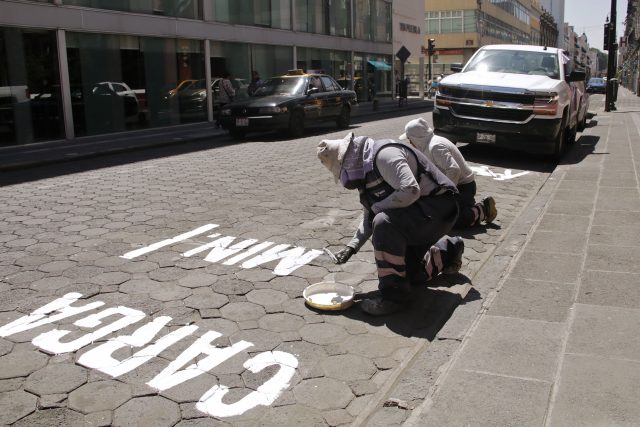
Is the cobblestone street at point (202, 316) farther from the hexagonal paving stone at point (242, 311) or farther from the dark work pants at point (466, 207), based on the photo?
the dark work pants at point (466, 207)

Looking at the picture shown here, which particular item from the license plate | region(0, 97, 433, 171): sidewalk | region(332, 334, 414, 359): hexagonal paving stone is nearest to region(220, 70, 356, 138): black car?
region(0, 97, 433, 171): sidewalk

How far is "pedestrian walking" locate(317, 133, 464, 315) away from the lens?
4.16m

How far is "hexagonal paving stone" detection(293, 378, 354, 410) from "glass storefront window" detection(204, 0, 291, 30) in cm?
1946

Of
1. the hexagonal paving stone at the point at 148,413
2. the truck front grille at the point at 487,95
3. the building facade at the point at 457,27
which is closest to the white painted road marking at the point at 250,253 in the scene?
the hexagonal paving stone at the point at 148,413

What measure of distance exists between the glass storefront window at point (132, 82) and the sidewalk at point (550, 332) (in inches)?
531

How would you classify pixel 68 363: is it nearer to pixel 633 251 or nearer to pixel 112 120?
pixel 633 251

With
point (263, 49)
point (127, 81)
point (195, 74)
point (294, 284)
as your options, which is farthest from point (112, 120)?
point (294, 284)

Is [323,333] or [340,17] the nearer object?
[323,333]

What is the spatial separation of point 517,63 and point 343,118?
26.7 feet

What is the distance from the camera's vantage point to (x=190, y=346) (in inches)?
150

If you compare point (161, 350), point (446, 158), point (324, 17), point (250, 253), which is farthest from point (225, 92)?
point (161, 350)

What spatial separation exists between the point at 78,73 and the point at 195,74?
4900 millimetres

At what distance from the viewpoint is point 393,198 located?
412cm

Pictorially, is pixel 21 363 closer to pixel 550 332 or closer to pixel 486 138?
pixel 550 332
